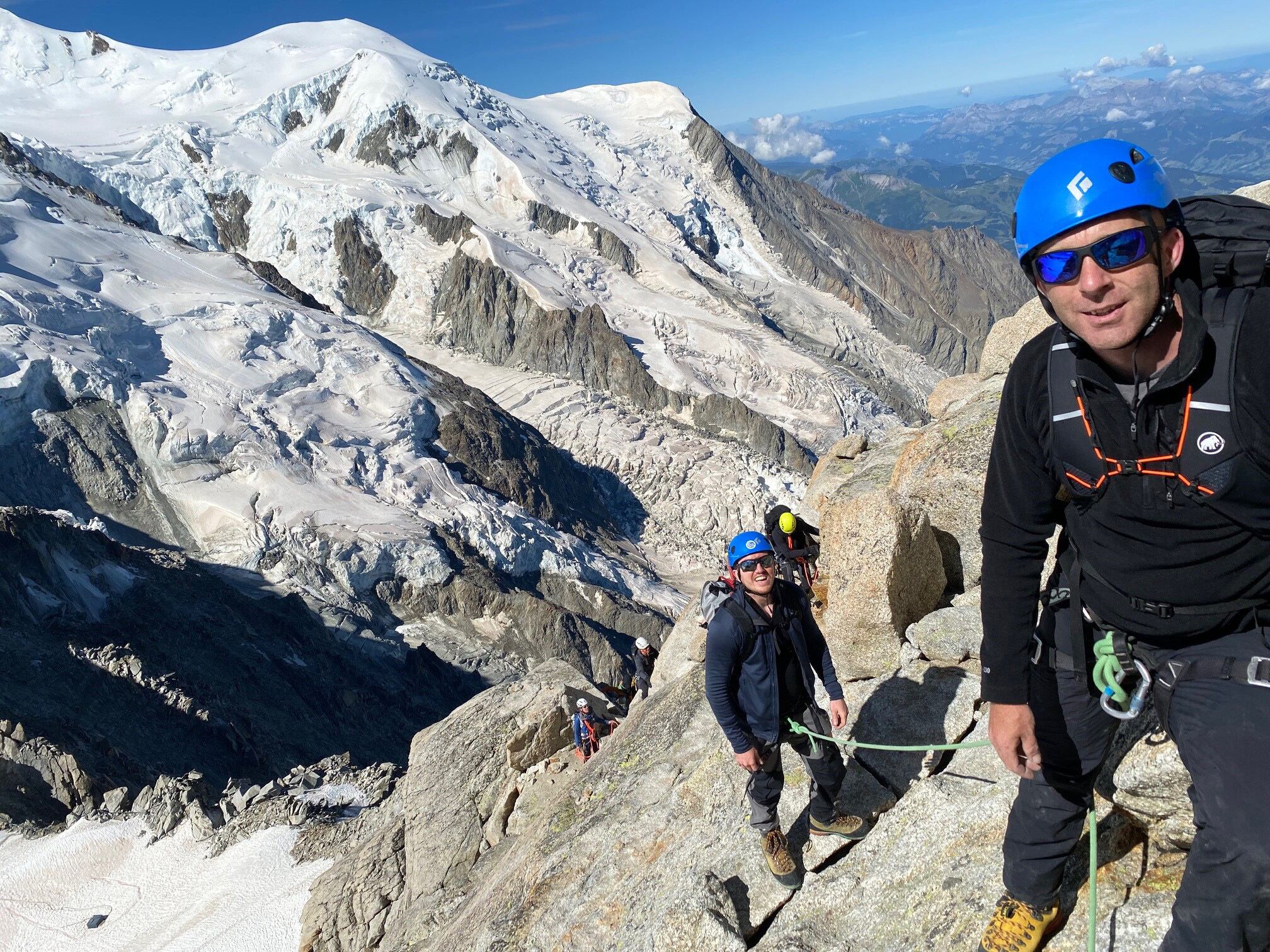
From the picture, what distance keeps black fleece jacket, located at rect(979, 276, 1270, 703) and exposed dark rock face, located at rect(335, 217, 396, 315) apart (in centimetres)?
10725

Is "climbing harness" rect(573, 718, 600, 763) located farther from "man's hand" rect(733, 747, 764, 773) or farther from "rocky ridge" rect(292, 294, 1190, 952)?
"man's hand" rect(733, 747, 764, 773)

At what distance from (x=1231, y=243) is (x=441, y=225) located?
105706mm

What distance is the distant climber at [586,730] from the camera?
39.0ft

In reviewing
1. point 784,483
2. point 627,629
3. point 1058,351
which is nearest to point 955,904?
point 1058,351

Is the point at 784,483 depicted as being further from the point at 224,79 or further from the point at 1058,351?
the point at 224,79

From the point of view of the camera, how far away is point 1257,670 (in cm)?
292

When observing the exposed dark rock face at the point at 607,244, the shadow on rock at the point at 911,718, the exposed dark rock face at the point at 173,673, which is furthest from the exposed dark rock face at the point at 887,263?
the shadow on rock at the point at 911,718

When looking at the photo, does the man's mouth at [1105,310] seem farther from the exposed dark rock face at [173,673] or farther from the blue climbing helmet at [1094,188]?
the exposed dark rock face at [173,673]

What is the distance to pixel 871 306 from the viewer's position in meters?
133

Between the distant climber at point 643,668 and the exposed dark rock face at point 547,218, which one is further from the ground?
the exposed dark rock face at point 547,218

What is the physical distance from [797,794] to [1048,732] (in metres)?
3.60

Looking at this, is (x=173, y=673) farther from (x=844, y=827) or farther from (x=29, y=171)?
(x=29, y=171)

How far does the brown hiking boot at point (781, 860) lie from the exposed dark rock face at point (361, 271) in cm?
10534

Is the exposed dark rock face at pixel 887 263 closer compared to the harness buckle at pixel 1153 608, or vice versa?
the harness buckle at pixel 1153 608
